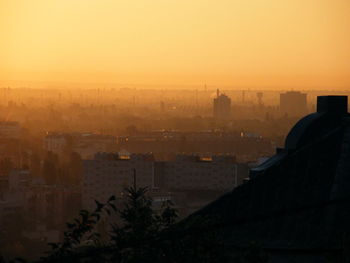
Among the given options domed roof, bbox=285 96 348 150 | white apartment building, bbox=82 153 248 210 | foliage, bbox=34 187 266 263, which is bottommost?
white apartment building, bbox=82 153 248 210

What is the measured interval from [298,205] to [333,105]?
2487mm

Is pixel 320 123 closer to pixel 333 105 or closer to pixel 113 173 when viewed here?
pixel 333 105

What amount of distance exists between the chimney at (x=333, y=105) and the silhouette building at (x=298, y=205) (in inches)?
33.8

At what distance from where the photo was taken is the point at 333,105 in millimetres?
12539

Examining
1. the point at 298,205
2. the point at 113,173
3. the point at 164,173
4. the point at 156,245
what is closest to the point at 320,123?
the point at 298,205

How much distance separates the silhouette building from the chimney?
86 cm

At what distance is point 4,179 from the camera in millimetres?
122500

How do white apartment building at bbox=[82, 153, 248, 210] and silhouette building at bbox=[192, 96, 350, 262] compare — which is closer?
silhouette building at bbox=[192, 96, 350, 262]

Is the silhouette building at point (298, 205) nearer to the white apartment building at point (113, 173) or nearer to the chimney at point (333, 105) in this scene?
the chimney at point (333, 105)

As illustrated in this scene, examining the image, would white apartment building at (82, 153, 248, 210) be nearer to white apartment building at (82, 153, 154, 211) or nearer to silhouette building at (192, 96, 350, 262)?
white apartment building at (82, 153, 154, 211)

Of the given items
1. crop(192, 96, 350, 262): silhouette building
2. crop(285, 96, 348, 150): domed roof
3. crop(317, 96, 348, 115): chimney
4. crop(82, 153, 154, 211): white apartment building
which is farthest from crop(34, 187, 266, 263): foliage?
crop(82, 153, 154, 211): white apartment building

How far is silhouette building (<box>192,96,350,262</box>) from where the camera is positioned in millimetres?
9672

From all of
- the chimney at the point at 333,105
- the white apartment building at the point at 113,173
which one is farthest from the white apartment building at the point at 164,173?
the chimney at the point at 333,105

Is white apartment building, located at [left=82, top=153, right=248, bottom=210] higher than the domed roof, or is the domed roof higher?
the domed roof
